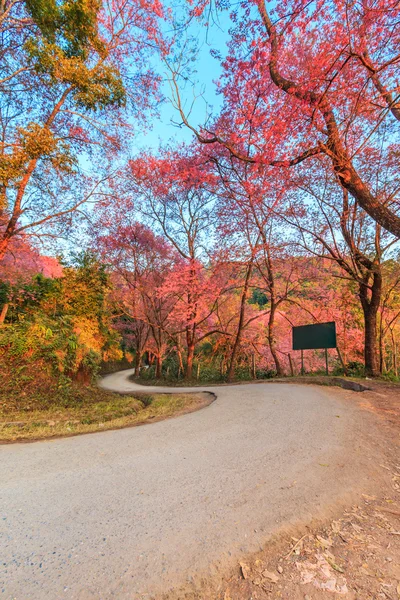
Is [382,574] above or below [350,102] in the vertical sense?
below

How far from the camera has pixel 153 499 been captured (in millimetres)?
1715

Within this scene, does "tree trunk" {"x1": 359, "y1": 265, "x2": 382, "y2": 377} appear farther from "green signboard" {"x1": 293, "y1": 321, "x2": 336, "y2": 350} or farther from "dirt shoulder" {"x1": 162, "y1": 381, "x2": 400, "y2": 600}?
"dirt shoulder" {"x1": 162, "y1": 381, "x2": 400, "y2": 600}

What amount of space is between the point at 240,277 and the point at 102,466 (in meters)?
10.3

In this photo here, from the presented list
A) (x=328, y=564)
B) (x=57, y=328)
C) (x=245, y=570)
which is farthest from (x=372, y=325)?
(x=57, y=328)

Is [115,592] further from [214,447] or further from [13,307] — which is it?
[13,307]

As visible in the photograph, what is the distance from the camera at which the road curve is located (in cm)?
116

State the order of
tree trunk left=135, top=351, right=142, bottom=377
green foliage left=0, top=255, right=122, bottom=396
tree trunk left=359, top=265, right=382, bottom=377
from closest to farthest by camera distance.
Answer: green foliage left=0, top=255, right=122, bottom=396 → tree trunk left=359, top=265, right=382, bottom=377 → tree trunk left=135, top=351, right=142, bottom=377

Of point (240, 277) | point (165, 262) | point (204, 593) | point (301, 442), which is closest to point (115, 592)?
point (204, 593)

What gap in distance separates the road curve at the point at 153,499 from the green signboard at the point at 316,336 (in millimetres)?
5140

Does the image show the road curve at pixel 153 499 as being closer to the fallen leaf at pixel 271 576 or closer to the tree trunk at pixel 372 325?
the fallen leaf at pixel 271 576

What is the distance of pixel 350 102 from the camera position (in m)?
4.46

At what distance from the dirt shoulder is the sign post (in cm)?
669

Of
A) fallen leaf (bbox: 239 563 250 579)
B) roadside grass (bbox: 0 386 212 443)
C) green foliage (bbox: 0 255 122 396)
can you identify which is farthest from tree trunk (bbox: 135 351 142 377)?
fallen leaf (bbox: 239 563 250 579)

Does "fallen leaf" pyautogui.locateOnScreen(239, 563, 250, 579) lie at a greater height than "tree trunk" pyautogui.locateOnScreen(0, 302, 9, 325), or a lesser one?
lesser
